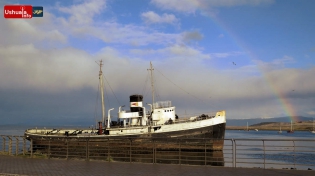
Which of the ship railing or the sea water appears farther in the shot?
the ship railing

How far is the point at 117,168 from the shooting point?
49.4ft

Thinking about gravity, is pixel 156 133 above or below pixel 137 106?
below

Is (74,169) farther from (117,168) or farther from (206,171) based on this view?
(206,171)

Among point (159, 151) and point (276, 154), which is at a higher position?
point (159, 151)

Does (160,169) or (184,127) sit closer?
(160,169)

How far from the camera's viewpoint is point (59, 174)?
42.7 ft

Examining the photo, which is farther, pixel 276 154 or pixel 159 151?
pixel 276 154

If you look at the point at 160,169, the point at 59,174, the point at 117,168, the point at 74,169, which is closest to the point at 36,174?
the point at 59,174

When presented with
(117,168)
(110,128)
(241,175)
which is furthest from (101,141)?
(241,175)

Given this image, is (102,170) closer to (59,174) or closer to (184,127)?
(59,174)

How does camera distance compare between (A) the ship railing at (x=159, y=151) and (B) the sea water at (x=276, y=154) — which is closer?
(B) the sea water at (x=276, y=154)

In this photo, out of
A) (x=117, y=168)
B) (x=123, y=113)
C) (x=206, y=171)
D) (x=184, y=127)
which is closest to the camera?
(x=206, y=171)

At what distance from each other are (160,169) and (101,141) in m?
27.6

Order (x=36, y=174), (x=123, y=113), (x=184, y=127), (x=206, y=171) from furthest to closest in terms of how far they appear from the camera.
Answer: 1. (x=123, y=113)
2. (x=184, y=127)
3. (x=206, y=171)
4. (x=36, y=174)
